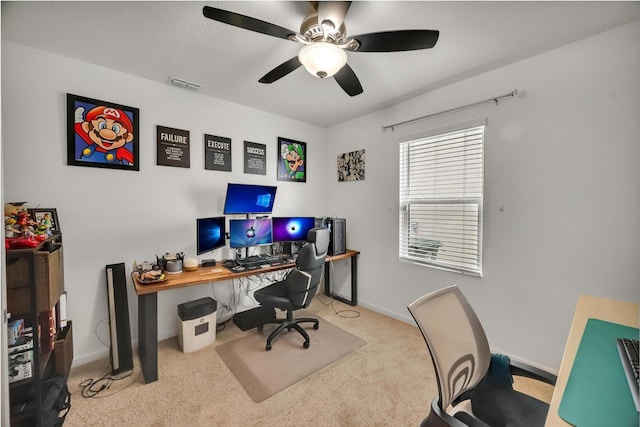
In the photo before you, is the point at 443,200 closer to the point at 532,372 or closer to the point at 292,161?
the point at 532,372

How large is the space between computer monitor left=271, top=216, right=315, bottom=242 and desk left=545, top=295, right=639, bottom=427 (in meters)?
2.42

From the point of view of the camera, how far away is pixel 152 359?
189cm

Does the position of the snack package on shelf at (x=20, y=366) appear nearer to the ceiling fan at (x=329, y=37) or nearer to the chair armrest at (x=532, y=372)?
the ceiling fan at (x=329, y=37)

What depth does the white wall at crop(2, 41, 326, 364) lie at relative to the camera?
73.9 inches

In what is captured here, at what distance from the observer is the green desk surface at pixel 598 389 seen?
738 millimetres

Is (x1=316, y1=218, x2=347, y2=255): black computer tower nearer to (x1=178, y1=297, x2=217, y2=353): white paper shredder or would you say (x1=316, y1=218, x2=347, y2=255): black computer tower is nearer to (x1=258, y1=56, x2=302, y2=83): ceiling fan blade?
(x1=178, y1=297, x2=217, y2=353): white paper shredder

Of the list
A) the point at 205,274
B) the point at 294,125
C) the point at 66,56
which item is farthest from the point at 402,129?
the point at 66,56

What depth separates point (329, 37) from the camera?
4.84 feet

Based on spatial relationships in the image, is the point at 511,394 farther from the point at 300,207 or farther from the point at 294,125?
the point at 294,125

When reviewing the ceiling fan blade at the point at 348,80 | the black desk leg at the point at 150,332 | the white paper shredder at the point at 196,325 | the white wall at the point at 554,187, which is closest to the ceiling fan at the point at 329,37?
the ceiling fan blade at the point at 348,80

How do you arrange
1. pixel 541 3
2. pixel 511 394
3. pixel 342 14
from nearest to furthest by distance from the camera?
pixel 511 394, pixel 342 14, pixel 541 3

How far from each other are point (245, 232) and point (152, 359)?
1.29m

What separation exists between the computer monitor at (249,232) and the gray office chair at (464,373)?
2.09 meters

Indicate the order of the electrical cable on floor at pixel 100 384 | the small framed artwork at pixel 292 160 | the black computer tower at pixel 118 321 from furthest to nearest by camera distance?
the small framed artwork at pixel 292 160
the black computer tower at pixel 118 321
the electrical cable on floor at pixel 100 384
